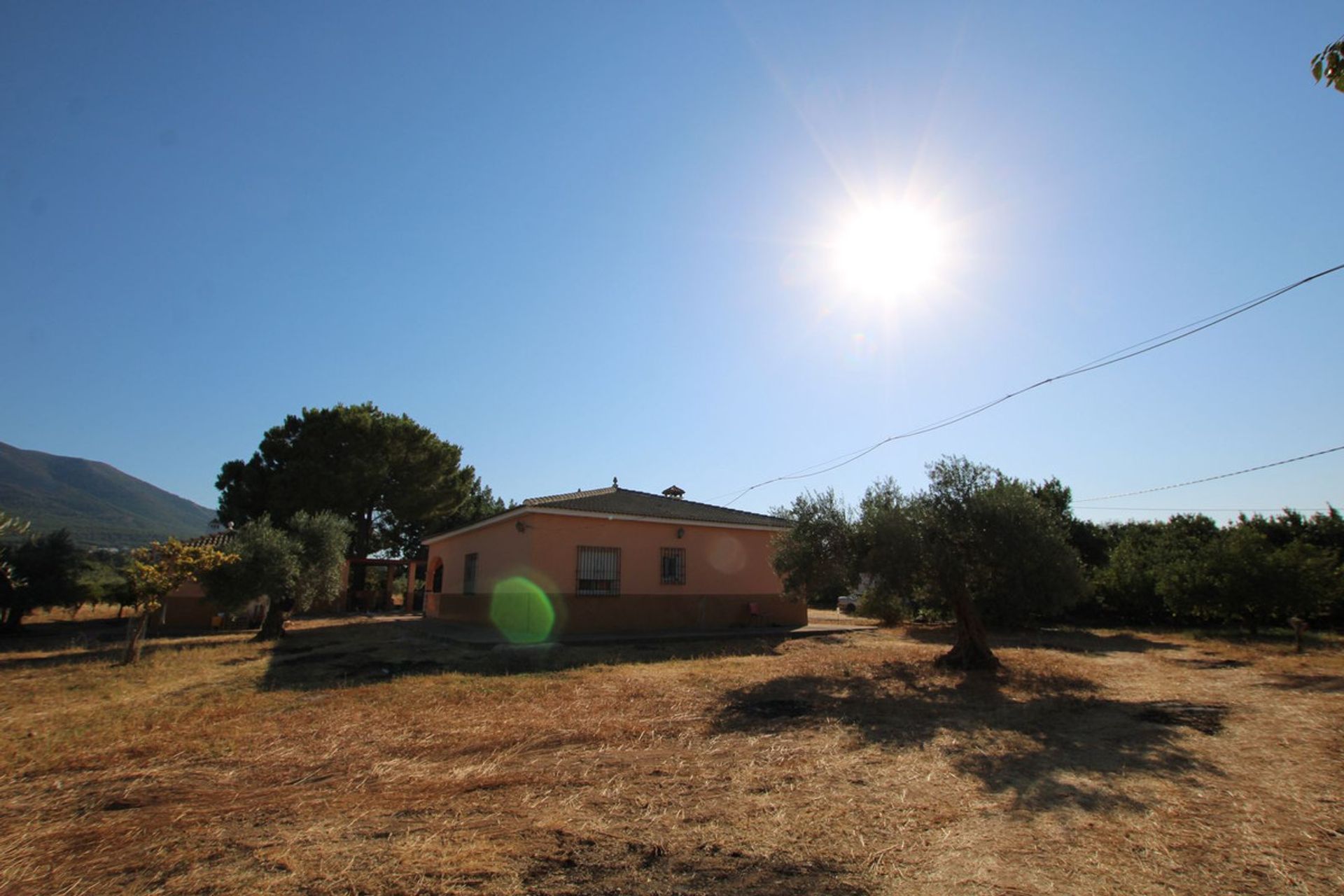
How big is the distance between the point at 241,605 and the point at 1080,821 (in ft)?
55.3

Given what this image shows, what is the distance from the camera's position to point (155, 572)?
12.3m

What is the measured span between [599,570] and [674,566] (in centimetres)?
235

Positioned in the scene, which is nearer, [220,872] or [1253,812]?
[220,872]

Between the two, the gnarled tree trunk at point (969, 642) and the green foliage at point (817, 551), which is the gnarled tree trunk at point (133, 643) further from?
the gnarled tree trunk at point (969, 642)

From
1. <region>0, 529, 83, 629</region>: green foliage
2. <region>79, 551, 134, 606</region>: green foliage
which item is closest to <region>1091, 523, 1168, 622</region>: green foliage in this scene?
<region>79, 551, 134, 606</region>: green foliage

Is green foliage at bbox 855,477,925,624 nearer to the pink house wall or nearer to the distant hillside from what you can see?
the pink house wall

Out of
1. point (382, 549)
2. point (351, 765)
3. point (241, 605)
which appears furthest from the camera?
point (382, 549)

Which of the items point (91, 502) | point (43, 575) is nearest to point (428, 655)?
point (43, 575)

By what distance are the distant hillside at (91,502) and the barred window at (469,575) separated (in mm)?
72458

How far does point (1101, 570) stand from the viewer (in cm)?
2236

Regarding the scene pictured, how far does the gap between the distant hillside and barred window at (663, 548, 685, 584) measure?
258ft

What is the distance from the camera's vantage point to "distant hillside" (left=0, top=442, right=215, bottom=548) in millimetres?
86031

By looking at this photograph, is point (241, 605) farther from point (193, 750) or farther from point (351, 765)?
point (351, 765)

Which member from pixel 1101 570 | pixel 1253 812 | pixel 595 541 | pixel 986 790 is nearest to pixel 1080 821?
pixel 986 790
